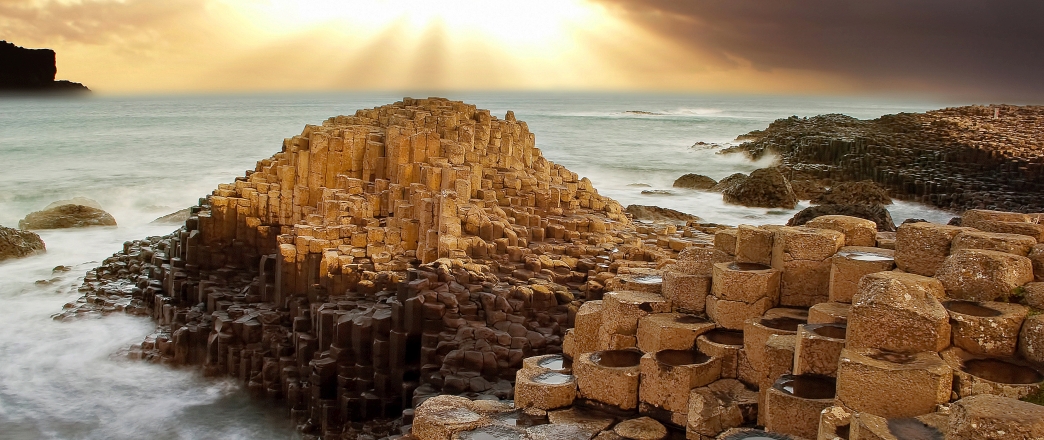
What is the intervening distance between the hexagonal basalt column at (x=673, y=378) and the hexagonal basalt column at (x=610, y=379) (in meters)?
0.10

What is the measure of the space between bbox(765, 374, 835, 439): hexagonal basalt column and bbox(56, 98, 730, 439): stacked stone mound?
2760 mm

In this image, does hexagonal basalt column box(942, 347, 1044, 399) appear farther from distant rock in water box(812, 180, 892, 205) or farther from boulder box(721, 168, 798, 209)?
boulder box(721, 168, 798, 209)

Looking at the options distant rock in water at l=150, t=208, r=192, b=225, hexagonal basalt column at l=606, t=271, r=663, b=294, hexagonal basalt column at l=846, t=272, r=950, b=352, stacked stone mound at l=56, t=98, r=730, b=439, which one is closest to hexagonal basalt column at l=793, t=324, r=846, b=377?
hexagonal basalt column at l=846, t=272, r=950, b=352

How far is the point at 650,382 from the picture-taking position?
7.67 meters

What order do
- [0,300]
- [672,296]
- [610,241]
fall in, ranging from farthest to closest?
[0,300]
[610,241]
[672,296]

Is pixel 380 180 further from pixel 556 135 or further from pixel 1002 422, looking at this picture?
pixel 556 135

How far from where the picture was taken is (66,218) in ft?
81.4

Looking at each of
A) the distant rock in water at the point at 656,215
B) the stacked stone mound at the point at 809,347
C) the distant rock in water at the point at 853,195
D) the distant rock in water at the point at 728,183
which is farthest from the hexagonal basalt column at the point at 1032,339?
the distant rock in water at the point at 728,183

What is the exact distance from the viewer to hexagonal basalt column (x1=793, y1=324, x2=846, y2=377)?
6.49m

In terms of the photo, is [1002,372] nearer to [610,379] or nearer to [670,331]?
[670,331]

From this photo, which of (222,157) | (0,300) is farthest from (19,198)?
(0,300)

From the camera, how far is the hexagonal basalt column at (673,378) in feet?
24.6

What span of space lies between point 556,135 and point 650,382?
65466 millimetres

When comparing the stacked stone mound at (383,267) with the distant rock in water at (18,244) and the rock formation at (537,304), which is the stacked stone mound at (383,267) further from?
the distant rock in water at (18,244)
